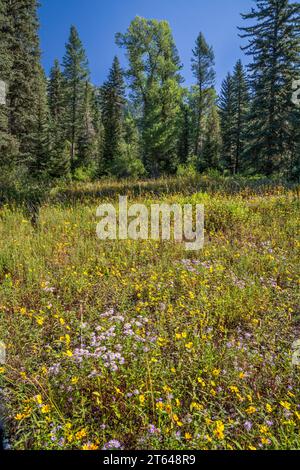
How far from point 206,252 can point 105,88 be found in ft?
138

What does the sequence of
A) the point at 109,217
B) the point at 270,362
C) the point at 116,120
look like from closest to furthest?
the point at 270,362 → the point at 109,217 → the point at 116,120

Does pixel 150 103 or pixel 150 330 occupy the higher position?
pixel 150 103

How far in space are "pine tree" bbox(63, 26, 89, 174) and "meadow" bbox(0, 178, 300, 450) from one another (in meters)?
32.2

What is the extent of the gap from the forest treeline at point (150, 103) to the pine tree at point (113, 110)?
5.0 inches

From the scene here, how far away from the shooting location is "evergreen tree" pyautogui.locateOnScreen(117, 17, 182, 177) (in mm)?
23484

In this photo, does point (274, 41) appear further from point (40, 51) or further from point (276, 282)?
point (276, 282)

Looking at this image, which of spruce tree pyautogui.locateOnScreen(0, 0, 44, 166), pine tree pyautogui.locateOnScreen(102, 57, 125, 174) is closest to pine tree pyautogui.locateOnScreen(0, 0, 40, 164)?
spruce tree pyautogui.locateOnScreen(0, 0, 44, 166)

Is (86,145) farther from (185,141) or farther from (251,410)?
(251,410)

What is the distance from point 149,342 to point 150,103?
2464cm

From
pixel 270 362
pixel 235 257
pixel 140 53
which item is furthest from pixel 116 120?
pixel 270 362

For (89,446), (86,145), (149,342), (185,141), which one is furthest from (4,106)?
(185,141)

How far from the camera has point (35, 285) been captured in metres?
4.00

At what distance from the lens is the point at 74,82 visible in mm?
33375

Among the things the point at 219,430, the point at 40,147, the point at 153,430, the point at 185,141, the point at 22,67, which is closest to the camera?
the point at 219,430
